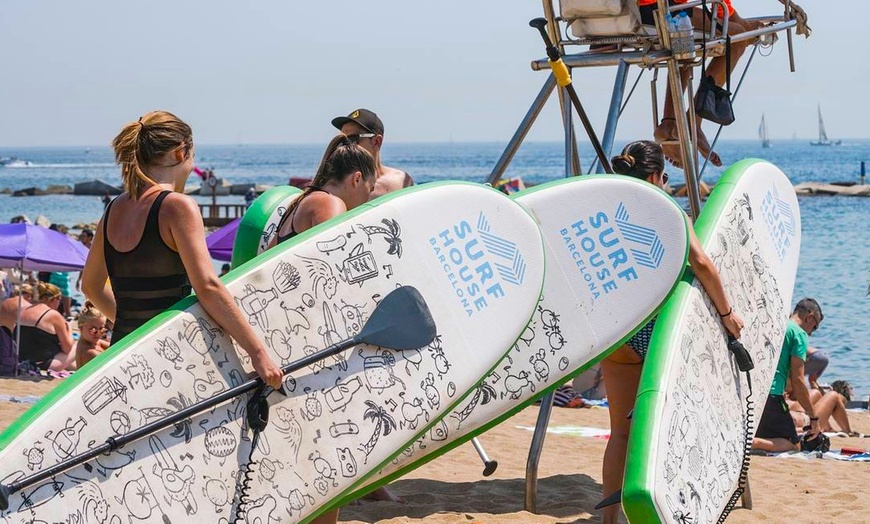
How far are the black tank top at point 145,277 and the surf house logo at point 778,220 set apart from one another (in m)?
3.06

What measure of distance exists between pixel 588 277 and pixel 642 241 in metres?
0.27

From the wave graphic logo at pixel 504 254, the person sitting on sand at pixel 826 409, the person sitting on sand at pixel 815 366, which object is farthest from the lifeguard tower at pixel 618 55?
the person sitting on sand at pixel 815 366

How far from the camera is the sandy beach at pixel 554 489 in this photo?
5223mm

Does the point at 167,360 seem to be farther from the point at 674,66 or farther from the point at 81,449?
the point at 674,66

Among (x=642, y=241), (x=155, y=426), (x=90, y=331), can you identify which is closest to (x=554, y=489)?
(x=642, y=241)

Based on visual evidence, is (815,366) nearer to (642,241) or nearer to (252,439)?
(642,241)

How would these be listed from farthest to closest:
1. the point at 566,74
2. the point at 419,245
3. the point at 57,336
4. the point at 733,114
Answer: the point at 57,336 < the point at 733,114 < the point at 566,74 < the point at 419,245

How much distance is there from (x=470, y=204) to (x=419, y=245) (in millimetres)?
296

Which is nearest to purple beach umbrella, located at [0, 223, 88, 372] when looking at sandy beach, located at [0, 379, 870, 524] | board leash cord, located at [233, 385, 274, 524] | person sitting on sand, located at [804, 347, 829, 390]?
sandy beach, located at [0, 379, 870, 524]

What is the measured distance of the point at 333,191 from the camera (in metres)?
4.17

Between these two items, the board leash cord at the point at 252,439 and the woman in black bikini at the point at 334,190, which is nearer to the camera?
the board leash cord at the point at 252,439

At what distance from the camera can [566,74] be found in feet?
16.4

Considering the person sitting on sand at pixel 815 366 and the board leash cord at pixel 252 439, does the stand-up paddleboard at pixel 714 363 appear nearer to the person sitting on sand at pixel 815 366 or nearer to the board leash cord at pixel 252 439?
the board leash cord at pixel 252 439

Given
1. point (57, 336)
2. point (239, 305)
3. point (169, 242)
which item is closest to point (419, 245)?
point (239, 305)
